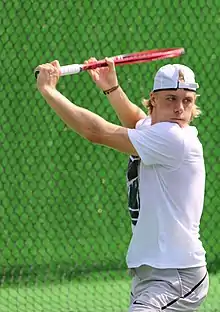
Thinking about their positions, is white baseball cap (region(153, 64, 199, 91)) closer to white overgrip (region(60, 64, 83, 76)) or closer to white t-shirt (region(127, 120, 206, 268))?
white t-shirt (region(127, 120, 206, 268))

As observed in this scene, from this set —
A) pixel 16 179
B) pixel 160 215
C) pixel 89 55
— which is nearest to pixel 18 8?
pixel 89 55

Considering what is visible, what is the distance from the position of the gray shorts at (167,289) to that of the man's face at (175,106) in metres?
0.58

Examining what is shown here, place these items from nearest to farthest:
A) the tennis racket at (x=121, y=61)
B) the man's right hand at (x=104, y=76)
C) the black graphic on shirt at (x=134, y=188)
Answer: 1. the black graphic on shirt at (x=134, y=188)
2. the tennis racket at (x=121, y=61)
3. the man's right hand at (x=104, y=76)

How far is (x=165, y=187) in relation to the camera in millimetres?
3533

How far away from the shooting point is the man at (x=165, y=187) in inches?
138

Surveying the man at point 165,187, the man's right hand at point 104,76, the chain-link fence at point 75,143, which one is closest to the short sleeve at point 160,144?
the man at point 165,187

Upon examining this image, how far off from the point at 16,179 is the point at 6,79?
691mm

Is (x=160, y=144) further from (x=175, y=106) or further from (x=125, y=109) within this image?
(x=125, y=109)

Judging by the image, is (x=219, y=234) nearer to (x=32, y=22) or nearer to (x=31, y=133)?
(x=31, y=133)

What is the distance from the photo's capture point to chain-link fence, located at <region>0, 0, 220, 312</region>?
247 inches

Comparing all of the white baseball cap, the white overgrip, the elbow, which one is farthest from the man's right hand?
the elbow

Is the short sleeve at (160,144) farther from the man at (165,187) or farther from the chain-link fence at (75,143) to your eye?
the chain-link fence at (75,143)

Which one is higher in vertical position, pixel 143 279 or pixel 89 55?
pixel 89 55

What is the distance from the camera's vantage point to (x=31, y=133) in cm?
632
